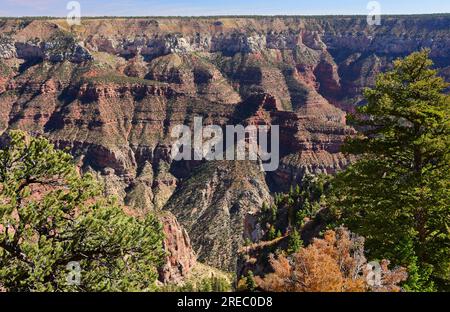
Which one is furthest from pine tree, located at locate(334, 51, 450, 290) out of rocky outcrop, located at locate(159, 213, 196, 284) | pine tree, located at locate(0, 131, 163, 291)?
rocky outcrop, located at locate(159, 213, 196, 284)

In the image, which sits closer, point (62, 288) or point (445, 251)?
point (62, 288)

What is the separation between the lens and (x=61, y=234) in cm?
2375

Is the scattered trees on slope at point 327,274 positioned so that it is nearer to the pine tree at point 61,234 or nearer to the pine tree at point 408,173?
the pine tree at point 408,173

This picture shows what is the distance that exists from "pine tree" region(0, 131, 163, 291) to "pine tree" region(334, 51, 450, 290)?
12.6m

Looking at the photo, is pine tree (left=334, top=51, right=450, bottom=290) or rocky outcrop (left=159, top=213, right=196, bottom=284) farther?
rocky outcrop (left=159, top=213, right=196, bottom=284)

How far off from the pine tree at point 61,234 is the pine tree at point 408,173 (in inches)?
497

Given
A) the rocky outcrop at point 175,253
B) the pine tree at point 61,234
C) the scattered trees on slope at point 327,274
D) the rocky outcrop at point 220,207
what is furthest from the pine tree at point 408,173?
the rocky outcrop at point 220,207

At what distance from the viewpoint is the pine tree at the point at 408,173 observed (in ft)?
80.6

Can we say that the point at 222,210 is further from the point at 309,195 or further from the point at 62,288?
the point at 62,288

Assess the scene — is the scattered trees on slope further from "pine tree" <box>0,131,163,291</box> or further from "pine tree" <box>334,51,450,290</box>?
"pine tree" <box>0,131,163,291</box>

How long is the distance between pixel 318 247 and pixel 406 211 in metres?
6.00

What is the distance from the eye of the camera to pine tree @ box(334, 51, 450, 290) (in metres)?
24.6
